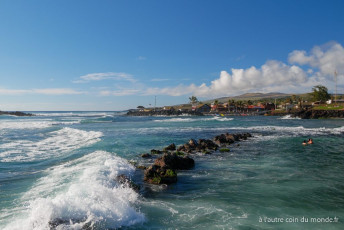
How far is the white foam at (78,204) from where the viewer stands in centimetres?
908

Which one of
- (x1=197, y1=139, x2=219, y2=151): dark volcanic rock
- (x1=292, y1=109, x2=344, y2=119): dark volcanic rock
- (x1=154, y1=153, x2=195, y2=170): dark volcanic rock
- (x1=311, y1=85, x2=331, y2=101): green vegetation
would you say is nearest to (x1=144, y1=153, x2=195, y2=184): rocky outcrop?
(x1=154, y1=153, x2=195, y2=170): dark volcanic rock

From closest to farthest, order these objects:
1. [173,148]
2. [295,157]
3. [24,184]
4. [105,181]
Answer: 1. [105,181]
2. [24,184]
3. [295,157]
4. [173,148]

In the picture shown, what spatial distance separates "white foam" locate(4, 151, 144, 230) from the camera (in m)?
9.08

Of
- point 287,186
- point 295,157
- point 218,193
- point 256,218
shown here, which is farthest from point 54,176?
point 295,157

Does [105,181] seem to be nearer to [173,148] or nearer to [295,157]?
[173,148]

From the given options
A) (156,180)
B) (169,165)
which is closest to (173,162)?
(169,165)

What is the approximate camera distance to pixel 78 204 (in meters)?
Result: 10.2

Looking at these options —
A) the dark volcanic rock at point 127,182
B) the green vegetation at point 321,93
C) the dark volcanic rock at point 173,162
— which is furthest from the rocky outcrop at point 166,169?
the green vegetation at point 321,93

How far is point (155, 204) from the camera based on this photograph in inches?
442

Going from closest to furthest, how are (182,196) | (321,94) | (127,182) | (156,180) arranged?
(182,196)
(127,182)
(156,180)
(321,94)

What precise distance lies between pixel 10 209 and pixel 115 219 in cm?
519

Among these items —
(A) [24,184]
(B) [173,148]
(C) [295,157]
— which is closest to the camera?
(A) [24,184]

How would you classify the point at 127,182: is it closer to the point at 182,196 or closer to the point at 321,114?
the point at 182,196

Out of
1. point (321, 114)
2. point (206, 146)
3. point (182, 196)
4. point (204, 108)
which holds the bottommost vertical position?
point (182, 196)
